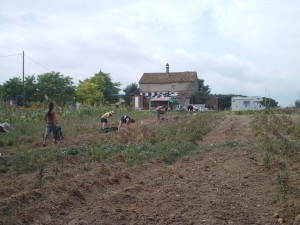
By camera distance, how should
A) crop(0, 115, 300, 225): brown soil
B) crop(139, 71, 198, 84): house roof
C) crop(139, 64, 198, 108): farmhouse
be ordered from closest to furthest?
crop(0, 115, 300, 225): brown soil → crop(139, 64, 198, 108): farmhouse → crop(139, 71, 198, 84): house roof

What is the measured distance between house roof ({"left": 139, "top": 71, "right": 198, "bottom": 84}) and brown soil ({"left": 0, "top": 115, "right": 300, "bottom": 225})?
55.9 m

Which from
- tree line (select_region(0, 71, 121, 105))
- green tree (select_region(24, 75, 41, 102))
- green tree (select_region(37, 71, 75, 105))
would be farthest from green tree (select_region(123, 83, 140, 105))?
green tree (select_region(24, 75, 41, 102))

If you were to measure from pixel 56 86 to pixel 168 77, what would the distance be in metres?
18.8

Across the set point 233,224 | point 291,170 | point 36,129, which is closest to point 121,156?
point 291,170

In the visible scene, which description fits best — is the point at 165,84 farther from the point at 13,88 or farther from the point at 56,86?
the point at 13,88

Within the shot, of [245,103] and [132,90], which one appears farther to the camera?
[132,90]

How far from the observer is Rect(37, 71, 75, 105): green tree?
180ft

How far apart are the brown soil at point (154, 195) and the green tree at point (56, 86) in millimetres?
48157

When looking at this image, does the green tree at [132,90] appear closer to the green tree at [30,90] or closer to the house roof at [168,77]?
the house roof at [168,77]

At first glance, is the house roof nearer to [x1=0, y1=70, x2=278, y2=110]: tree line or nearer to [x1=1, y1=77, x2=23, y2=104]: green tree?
[x1=0, y1=70, x2=278, y2=110]: tree line

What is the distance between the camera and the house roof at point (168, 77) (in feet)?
211

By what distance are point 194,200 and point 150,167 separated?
3.22 m

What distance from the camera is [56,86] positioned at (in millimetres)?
56594

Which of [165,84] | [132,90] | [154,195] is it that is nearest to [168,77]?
[165,84]
